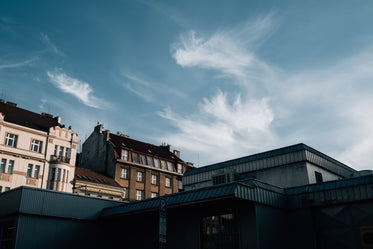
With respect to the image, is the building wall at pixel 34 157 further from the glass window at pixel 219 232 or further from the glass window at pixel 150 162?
the glass window at pixel 219 232

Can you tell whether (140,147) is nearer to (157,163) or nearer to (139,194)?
(157,163)

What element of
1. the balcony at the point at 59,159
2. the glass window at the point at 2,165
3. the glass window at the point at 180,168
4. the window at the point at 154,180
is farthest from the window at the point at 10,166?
the glass window at the point at 180,168

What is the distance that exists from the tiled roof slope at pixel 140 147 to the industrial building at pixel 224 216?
29311 millimetres

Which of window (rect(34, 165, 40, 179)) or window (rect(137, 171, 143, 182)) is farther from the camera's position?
window (rect(137, 171, 143, 182))

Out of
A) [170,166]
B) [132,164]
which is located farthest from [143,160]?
[170,166]

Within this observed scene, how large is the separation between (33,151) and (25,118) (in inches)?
209

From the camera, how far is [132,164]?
5316cm

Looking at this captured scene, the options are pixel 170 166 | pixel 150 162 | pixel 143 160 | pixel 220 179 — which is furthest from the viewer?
pixel 170 166

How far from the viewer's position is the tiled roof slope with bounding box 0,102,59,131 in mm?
42053

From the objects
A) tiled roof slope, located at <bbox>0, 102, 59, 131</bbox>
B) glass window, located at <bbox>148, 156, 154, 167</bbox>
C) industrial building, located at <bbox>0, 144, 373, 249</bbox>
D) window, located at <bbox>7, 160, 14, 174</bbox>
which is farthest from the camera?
glass window, located at <bbox>148, 156, 154, 167</bbox>

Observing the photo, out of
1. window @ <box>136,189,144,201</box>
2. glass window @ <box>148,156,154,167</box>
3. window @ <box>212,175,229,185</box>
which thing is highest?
glass window @ <box>148,156,154,167</box>

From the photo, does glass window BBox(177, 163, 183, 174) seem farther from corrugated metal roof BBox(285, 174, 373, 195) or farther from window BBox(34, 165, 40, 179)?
corrugated metal roof BBox(285, 174, 373, 195)

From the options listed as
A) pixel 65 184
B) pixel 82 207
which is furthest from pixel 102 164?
pixel 82 207

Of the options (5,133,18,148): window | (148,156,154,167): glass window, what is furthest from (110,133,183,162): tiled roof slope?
(5,133,18,148): window
